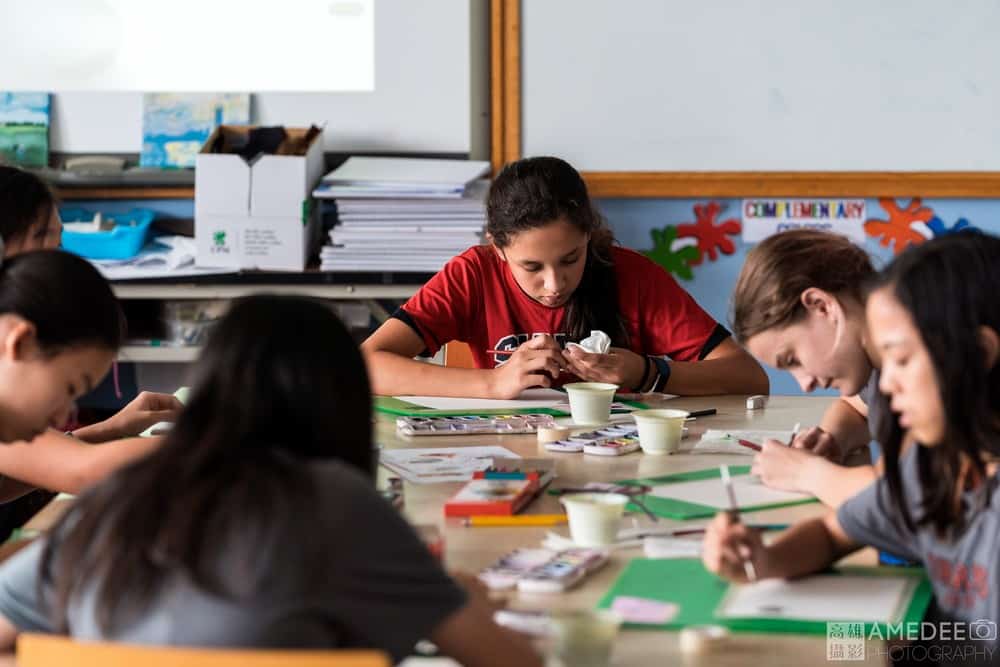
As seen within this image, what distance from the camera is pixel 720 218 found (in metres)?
3.67

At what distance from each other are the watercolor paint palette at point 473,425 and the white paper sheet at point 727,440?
0.27 meters

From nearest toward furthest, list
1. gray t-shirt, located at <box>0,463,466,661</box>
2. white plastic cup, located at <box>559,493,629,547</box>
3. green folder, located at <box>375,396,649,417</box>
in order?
gray t-shirt, located at <box>0,463,466,661</box> < white plastic cup, located at <box>559,493,629,547</box> < green folder, located at <box>375,396,649,417</box>

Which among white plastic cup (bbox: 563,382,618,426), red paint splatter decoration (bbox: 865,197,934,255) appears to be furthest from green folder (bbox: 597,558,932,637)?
red paint splatter decoration (bbox: 865,197,934,255)

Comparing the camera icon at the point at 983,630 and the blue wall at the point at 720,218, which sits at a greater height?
the blue wall at the point at 720,218

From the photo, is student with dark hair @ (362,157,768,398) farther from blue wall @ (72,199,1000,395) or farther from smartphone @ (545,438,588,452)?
blue wall @ (72,199,1000,395)

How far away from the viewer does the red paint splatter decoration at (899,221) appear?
11.9 feet

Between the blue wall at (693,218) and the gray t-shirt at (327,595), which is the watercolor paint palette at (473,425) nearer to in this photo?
the gray t-shirt at (327,595)

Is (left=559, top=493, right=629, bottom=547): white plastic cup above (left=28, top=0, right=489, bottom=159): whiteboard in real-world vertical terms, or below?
below

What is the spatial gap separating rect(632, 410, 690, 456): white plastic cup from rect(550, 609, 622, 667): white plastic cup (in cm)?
88

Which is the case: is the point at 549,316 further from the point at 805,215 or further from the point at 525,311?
the point at 805,215

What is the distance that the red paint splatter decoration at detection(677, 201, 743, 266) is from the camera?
367cm

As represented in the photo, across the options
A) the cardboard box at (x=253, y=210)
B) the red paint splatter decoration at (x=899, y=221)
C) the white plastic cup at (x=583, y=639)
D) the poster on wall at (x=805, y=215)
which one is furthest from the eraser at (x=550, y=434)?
the red paint splatter decoration at (x=899, y=221)

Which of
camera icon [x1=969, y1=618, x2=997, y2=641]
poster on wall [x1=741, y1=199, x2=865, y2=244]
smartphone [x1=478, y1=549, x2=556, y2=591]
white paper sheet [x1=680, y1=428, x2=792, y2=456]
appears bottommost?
camera icon [x1=969, y1=618, x2=997, y2=641]

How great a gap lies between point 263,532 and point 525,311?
5.83 feet
